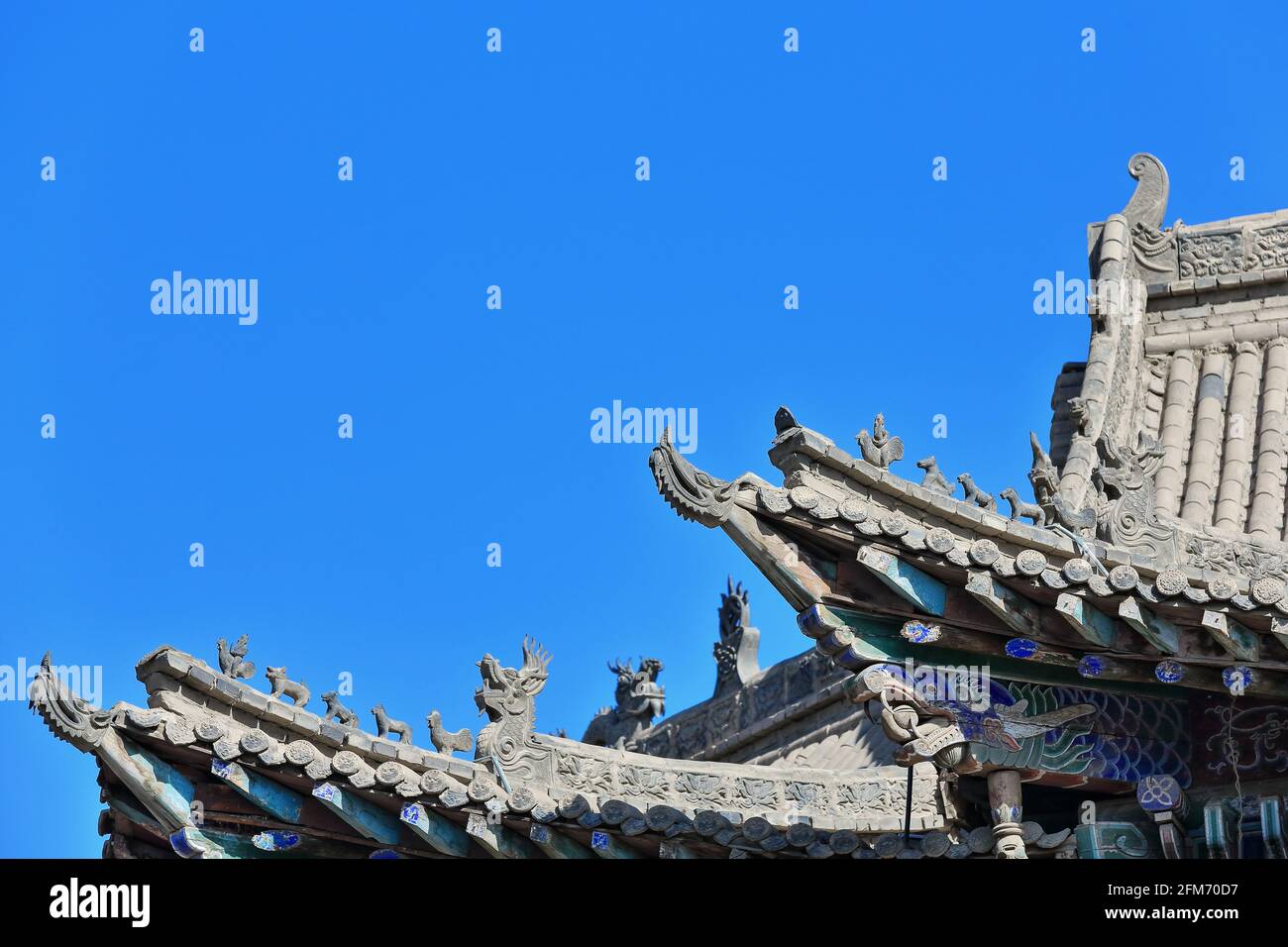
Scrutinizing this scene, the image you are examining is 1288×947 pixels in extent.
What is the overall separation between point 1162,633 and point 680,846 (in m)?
3.46

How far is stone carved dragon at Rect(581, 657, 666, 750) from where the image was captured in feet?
74.7

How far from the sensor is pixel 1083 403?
16969 millimetres

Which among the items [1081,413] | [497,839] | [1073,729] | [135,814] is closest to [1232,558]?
[1073,729]

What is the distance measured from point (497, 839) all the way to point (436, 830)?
38cm

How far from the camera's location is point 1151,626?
12.9 meters

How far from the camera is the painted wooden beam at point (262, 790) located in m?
14.9

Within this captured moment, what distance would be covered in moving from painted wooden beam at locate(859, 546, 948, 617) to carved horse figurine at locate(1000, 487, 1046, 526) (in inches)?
21.4

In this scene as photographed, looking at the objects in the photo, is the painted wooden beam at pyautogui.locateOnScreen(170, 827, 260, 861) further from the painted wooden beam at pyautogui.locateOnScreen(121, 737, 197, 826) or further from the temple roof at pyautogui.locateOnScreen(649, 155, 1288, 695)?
the temple roof at pyautogui.locateOnScreen(649, 155, 1288, 695)

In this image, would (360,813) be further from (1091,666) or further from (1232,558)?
(1232,558)

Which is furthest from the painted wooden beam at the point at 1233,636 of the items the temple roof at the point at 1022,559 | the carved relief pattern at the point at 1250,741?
the carved relief pattern at the point at 1250,741

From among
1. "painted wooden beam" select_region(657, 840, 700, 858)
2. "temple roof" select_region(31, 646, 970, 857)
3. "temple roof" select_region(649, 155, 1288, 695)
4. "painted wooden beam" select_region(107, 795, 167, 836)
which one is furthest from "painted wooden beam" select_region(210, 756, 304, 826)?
"temple roof" select_region(649, 155, 1288, 695)
